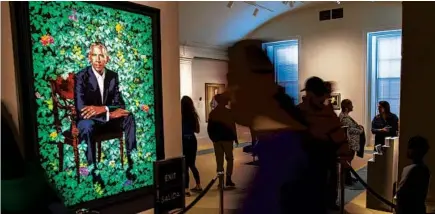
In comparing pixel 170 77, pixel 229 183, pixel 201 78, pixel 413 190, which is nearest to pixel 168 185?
pixel 170 77

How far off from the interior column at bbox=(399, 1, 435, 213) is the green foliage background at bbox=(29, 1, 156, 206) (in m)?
2.48

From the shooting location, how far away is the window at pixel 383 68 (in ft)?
29.6

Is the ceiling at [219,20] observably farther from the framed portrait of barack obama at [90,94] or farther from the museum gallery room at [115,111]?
the framed portrait of barack obama at [90,94]

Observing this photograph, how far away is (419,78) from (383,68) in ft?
21.4

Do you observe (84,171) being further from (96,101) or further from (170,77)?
(170,77)

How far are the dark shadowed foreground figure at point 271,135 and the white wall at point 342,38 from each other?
7754mm

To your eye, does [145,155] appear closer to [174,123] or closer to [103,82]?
[174,123]

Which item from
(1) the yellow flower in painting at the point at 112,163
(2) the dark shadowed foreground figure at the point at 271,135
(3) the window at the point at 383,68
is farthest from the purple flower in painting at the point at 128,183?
(3) the window at the point at 383,68

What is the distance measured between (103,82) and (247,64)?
214cm

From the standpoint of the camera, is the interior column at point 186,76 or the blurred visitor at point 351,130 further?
the interior column at point 186,76

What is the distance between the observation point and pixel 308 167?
1448mm

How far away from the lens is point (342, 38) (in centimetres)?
937

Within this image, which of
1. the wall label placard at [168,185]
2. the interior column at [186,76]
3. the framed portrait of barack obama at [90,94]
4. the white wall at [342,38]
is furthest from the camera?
the interior column at [186,76]

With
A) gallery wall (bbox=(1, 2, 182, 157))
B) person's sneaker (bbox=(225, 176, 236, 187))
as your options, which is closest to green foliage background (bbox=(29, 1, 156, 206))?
gallery wall (bbox=(1, 2, 182, 157))
